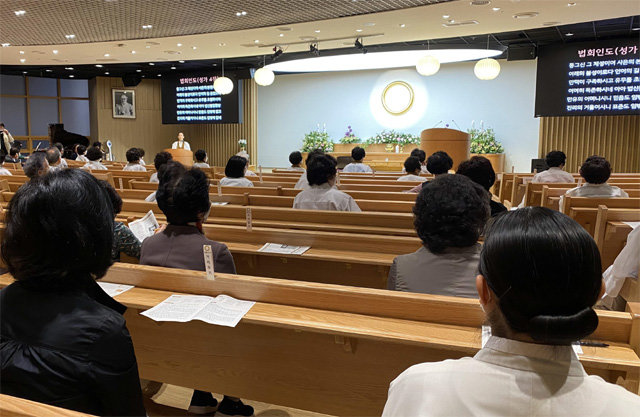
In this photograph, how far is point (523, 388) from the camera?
30.5 inches

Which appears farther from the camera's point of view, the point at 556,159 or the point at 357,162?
the point at 357,162

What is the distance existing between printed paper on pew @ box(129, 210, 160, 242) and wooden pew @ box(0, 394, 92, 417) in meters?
2.07

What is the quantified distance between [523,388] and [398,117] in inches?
494

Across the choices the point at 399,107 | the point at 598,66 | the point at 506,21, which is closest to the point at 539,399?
the point at 506,21

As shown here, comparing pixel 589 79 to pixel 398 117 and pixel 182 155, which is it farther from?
pixel 182 155

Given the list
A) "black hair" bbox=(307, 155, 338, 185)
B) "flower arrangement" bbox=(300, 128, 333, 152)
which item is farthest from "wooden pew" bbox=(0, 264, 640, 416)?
"flower arrangement" bbox=(300, 128, 333, 152)

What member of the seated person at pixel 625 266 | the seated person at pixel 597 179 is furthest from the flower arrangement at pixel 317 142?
the seated person at pixel 625 266

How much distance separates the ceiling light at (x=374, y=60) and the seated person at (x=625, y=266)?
8429 mm

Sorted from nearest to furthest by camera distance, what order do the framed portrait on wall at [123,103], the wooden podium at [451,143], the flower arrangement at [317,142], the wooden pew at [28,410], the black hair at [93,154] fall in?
the wooden pew at [28,410], the wooden podium at [451,143], the black hair at [93,154], the flower arrangement at [317,142], the framed portrait on wall at [123,103]

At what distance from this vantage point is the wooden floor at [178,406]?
2242 millimetres

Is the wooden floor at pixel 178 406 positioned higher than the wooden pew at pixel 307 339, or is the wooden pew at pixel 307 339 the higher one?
the wooden pew at pixel 307 339

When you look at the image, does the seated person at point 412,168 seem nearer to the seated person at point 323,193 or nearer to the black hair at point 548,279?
the seated person at point 323,193

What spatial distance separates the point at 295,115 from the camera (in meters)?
14.4

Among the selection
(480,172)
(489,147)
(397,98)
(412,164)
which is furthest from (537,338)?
(397,98)
